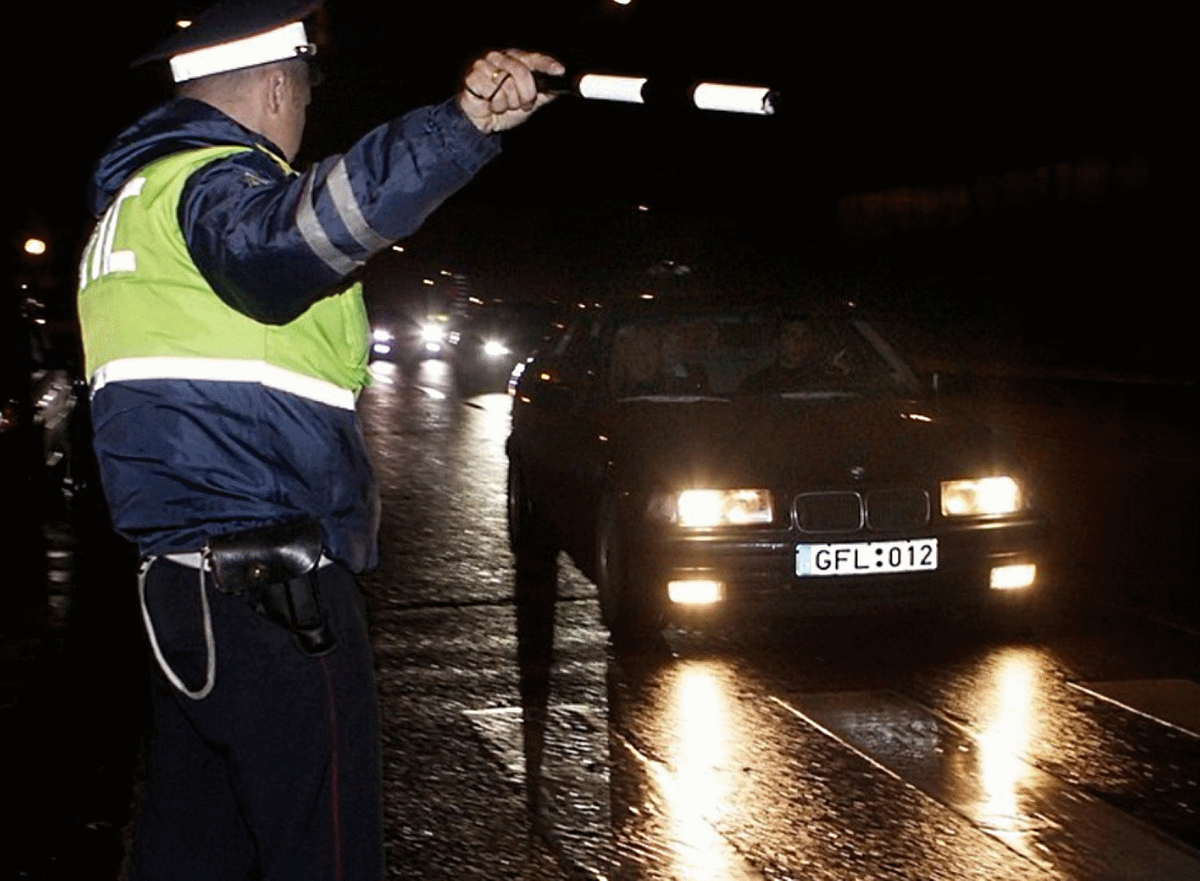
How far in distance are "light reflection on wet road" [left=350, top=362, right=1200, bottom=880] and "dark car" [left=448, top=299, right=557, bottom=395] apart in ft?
77.3

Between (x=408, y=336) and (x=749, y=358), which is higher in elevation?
(x=408, y=336)

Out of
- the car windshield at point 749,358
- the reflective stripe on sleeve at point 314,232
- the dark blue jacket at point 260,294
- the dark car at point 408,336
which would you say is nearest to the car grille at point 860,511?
the car windshield at point 749,358

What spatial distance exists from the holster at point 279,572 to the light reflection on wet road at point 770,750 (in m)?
2.37

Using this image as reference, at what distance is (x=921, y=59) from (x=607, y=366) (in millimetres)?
40376

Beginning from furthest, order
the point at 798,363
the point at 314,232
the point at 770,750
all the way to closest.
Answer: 1. the point at 798,363
2. the point at 770,750
3. the point at 314,232

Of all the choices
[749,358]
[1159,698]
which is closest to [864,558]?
[1159,698]

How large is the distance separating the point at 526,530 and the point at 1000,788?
17.3ft

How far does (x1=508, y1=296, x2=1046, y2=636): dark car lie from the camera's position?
7559 millimetres

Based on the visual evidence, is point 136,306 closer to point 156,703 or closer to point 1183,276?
point 156,703

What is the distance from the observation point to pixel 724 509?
763cm

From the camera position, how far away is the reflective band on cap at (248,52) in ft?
9.27

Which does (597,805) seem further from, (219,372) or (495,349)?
(495,349)

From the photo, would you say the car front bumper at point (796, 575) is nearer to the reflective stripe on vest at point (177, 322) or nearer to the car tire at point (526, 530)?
the car tire at point (526, 530)

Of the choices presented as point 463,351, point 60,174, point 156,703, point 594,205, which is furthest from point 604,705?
point 594,205
